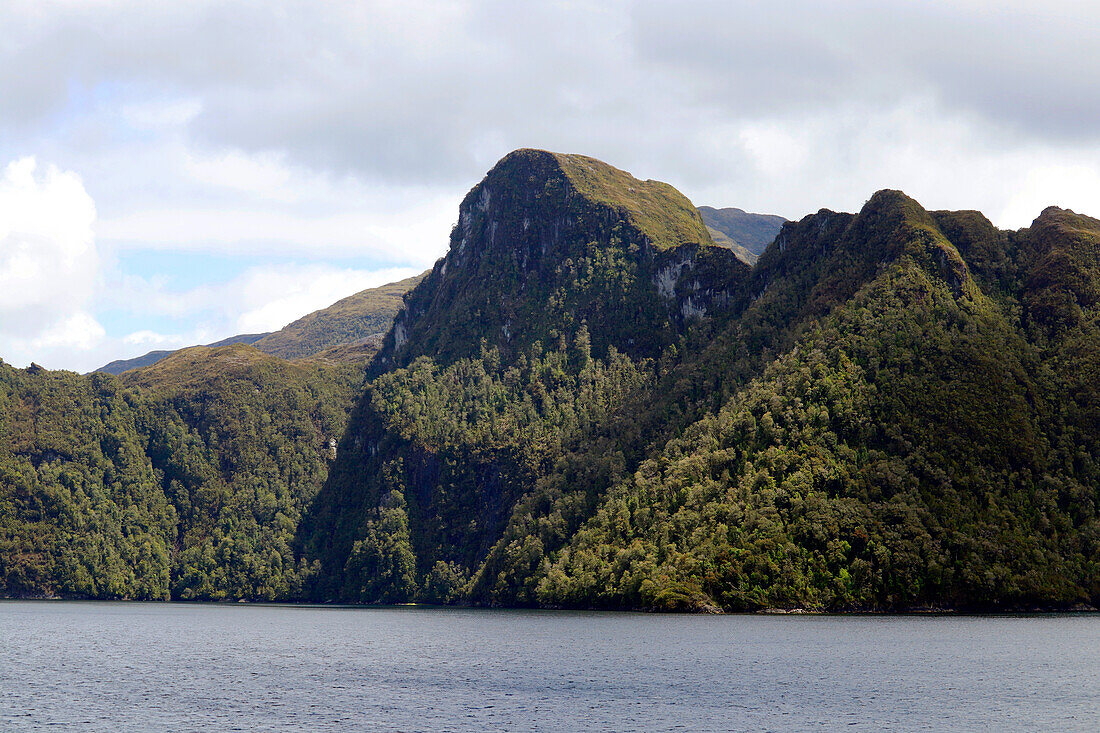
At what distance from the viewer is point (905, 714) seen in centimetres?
9025

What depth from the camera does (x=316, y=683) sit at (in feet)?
366

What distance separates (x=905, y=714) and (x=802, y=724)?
32.6 ft

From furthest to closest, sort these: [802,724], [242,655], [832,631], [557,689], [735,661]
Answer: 1. [832,631]
2. [242,655]
3. [735,661]
4. [557,689]
5. [802,724]

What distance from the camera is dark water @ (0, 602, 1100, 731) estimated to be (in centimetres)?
8806

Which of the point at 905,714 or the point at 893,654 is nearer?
the point at 905,714

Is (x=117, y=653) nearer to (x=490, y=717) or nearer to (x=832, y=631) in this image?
(x=490, y=717)

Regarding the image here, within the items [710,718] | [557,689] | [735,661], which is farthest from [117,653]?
[710,718]

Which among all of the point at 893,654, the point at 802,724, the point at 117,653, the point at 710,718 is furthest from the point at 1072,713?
the point at 117,653

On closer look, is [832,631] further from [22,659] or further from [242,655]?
[22,659]

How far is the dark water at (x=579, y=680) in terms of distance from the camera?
88062 millimetres

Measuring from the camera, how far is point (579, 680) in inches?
4432

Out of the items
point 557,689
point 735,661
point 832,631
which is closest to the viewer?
point 557,689

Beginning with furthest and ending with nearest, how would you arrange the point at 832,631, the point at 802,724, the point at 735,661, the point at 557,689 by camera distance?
the point at 832,631 < the point at 735,661 < the point at 557,689 < the point at 802,724

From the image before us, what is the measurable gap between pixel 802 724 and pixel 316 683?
5000 centimetres
